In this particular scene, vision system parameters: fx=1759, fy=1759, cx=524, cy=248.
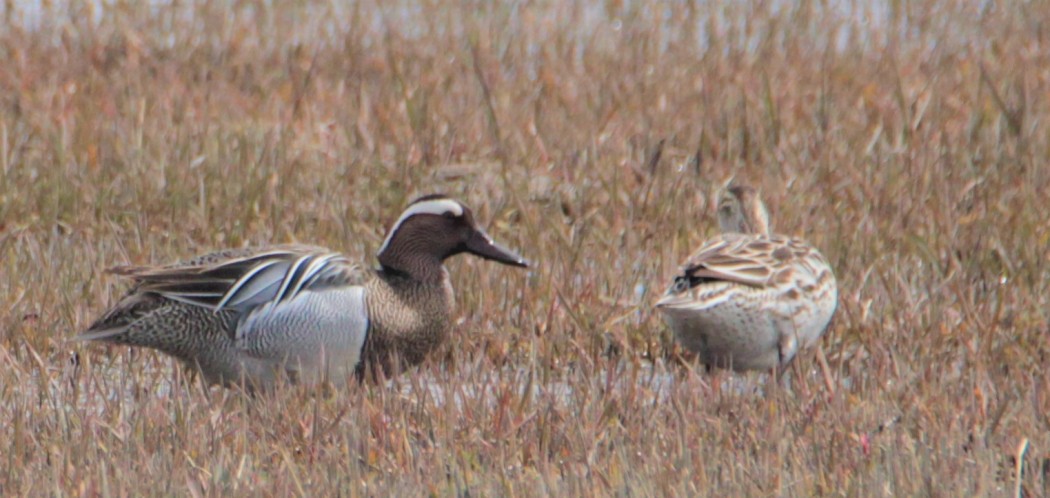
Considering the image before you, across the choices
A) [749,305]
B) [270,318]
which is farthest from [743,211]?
[270,318]

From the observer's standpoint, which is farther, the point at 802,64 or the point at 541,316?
the point at 802,64

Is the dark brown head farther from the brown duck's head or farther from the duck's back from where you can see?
the brown duck's head

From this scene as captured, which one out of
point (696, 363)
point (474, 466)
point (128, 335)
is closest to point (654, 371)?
point (696, 363)

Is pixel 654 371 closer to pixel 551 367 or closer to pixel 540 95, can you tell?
pixel 551 367

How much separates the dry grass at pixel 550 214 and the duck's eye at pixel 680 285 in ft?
1.00

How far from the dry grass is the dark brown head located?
37 cm

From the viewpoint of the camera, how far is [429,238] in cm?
655

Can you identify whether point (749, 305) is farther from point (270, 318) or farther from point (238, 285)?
point (238, 285)

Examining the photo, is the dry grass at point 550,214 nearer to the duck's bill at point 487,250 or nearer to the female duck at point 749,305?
the female duck at point 749,305

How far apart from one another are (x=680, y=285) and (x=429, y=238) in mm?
951

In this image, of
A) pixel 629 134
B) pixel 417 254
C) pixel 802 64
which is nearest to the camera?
pixel 417 254

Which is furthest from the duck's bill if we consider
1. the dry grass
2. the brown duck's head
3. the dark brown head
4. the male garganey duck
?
the brown duck's head

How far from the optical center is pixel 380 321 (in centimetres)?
618

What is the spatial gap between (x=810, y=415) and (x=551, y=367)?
1256mm
